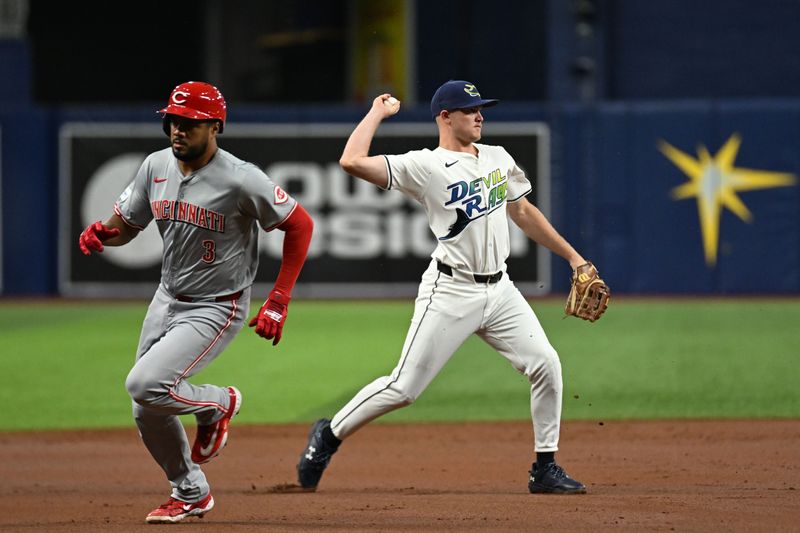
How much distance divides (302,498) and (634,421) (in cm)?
335

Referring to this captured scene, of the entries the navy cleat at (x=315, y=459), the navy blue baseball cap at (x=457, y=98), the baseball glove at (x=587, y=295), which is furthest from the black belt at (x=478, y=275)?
the navy cleat at (x=315, y=459)

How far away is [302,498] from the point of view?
660 centimetres

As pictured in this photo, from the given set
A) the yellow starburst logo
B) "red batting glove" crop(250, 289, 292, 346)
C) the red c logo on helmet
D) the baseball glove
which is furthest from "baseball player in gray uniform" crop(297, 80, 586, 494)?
the yellow starburst logo

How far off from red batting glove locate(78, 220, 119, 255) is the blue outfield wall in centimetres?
1203

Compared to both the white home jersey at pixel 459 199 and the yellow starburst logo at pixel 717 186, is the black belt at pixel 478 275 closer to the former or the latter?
the white home jersey at pixel 459 199

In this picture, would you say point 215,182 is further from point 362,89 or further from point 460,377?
point 362,89

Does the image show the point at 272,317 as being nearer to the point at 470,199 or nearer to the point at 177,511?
the point at 177,511

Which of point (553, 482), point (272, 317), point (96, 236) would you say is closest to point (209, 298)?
point (272, 317)

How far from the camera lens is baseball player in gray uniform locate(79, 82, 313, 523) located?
19.1ft

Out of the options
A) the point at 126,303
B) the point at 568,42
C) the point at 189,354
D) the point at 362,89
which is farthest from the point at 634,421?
the point at 362,89

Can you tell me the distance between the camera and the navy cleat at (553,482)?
646cm

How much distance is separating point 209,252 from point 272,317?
1.34 feet

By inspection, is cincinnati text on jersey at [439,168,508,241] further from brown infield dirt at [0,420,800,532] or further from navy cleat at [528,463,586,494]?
brown infield dirt at [0,420,800,532]

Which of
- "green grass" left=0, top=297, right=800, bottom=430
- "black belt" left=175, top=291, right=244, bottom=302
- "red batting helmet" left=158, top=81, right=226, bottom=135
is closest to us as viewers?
"red batting helmet" left=158, top=81, right=226, bottom=135
